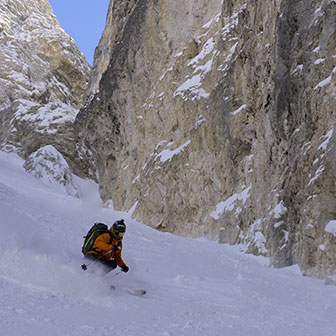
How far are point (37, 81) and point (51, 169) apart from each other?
48.9 metres

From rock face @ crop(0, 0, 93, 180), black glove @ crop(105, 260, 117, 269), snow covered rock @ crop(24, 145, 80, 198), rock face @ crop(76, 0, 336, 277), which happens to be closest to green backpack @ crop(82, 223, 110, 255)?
black glove @ crop(105, 260, 117, 269)

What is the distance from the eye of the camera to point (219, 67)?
25.7 m

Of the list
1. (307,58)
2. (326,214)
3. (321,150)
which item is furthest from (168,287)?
(307,58)

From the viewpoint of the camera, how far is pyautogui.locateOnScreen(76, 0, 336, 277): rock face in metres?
14.0

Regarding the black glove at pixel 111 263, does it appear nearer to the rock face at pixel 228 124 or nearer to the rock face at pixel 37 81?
the rock face at pixel 228 124

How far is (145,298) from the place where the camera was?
287 inches

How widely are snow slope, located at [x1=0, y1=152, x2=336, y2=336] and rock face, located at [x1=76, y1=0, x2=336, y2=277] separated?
10.6ft

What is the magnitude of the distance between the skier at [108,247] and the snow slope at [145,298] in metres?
0.24

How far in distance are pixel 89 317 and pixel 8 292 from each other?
1088mm

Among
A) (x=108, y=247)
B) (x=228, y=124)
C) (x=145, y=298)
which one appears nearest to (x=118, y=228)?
(x=108, y=247)

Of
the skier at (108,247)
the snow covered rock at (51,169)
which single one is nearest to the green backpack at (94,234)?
the skier at (108,247)

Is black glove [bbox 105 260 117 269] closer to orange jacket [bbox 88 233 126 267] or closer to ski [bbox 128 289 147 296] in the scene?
orange jacket [bbox 88 233 126 267]

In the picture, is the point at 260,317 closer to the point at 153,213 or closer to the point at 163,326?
the point at 163,326

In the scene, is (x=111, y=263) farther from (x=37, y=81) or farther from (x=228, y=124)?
(x=37, y=81)
